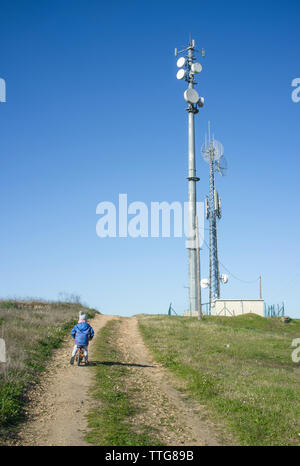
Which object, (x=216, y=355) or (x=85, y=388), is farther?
(x=216, y=355)

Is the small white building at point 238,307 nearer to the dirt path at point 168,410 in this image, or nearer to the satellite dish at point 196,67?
the satellite dish at point 196,67

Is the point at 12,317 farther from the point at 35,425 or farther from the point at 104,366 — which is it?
the point at 35,425

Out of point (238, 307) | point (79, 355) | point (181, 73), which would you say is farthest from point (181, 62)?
point (79, 355)

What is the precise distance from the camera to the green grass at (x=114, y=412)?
8.04 meters

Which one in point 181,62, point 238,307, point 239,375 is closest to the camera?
point 239,375

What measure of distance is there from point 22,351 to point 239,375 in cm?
785

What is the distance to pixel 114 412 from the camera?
981 centimetres

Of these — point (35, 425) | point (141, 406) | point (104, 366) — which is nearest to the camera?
point (35, 425)

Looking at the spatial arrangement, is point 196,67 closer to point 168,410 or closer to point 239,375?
point 239,375

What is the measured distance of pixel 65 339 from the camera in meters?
20.6

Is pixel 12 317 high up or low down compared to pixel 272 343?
up

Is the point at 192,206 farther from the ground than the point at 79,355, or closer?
farther from the ground
